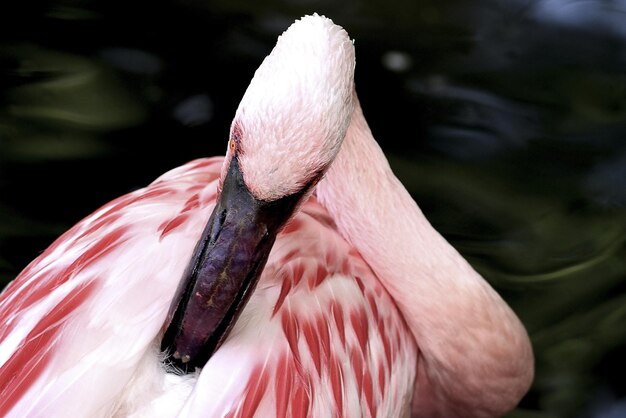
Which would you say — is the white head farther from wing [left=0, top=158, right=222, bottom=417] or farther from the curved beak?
wing [left=0, top=158, right=222, bottom=417]

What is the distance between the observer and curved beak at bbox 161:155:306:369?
6.44ft

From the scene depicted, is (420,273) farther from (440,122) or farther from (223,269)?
(440,122)

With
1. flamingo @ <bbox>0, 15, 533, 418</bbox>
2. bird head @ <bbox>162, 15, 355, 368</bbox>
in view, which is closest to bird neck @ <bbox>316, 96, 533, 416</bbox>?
flamingo @ <bbox>0, 15, 533, 418</bbox>

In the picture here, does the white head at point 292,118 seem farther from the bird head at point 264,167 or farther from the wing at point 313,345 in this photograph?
the wing at point 313,345

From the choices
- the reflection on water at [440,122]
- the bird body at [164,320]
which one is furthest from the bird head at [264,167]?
the reflection on water at [440,122]

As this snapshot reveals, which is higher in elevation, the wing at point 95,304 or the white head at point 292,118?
the white head at point 292,118

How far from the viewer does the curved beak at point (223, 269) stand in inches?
77.2

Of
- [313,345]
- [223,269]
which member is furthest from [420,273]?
[223,269]

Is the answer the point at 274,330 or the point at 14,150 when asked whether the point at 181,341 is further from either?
the point at 14,150

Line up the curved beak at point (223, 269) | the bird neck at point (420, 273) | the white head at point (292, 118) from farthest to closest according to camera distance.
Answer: the bird neck at point (420, 273)
the curved beak at point (223, 269)
the white head at point (292, 118)

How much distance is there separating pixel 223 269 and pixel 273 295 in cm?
30

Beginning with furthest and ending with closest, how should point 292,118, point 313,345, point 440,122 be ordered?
point 440,122
point 313,345
point 292,118

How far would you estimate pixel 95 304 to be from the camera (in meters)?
2.14

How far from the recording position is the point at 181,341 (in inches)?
80.9
